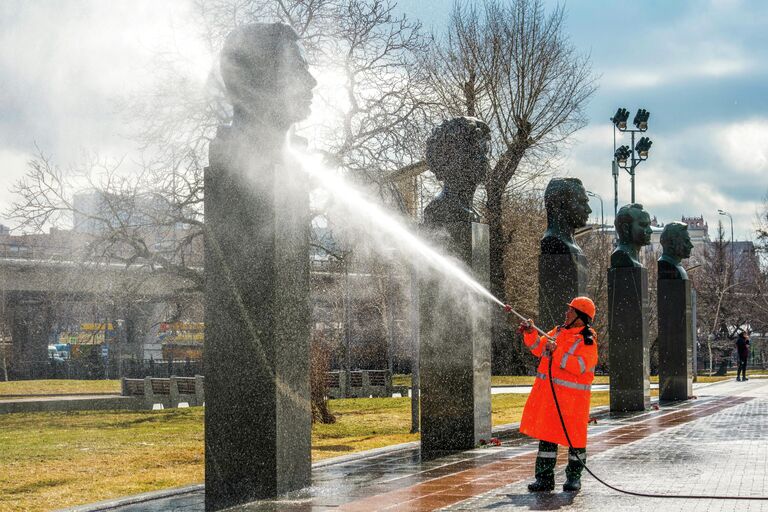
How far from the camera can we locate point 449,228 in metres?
11.8

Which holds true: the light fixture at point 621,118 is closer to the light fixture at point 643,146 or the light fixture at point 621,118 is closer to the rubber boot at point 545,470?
the light fixture at point 643,146

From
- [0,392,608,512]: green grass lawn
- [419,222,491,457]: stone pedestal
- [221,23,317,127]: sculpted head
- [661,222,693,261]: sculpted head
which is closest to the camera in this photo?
[221,23,317,127]: sculpted head

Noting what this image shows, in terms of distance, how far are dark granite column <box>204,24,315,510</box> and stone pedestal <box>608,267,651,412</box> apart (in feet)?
37.3

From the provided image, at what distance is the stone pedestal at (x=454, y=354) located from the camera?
38.1ft

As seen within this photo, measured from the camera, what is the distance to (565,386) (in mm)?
8164

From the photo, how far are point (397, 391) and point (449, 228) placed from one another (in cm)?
2284

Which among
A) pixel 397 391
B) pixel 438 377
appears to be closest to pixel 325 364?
pixel 438 377

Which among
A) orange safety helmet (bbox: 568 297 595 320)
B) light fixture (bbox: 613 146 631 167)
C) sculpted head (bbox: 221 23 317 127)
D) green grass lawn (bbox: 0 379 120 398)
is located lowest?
green grass lawn (bbox: 0 379 120 398)

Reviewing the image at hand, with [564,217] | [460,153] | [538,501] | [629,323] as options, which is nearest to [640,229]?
[629,323]

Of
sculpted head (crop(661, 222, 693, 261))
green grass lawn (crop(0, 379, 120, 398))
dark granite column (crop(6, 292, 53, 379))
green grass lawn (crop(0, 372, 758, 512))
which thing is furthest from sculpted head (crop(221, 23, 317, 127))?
dark granite column (crop(6, 292, 53, 379))

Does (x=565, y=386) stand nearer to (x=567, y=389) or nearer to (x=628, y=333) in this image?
(x=567, y=389)

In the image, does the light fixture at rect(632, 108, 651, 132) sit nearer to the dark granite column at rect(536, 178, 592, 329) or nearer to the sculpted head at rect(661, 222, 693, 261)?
the sculpted head at rect(661, 222, 693, 261)

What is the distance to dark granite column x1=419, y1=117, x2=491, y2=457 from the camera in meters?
11.6

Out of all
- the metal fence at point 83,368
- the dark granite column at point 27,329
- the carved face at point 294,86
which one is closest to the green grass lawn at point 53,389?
the metal fence at point 83,368
